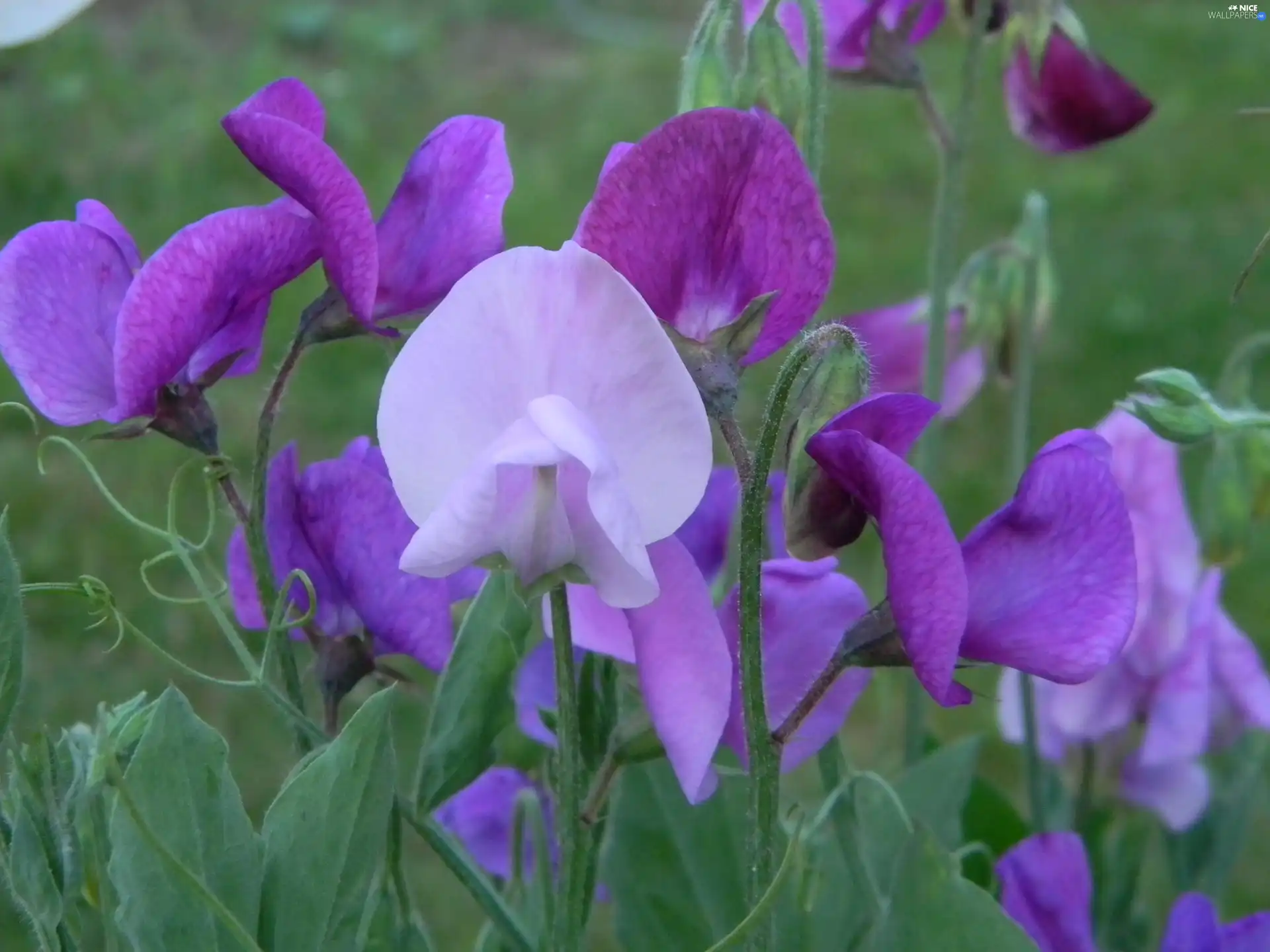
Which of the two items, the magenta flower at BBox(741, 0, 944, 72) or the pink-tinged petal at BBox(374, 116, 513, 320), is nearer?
the pink-tinged petal at BBox(374, 116, 513, 320)

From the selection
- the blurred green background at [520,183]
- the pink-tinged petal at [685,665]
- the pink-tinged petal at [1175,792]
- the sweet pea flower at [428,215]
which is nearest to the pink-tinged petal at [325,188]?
the sweet pea flower at [428,215]

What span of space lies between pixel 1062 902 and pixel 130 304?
0.35 m

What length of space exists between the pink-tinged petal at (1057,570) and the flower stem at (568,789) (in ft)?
0.34

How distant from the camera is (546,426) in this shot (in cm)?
34

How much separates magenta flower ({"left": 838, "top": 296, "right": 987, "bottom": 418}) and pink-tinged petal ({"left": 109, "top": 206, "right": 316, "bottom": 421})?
354 mm

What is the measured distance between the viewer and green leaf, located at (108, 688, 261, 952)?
38 cm

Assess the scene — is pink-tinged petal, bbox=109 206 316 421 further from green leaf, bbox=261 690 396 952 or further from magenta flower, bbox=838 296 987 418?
magenta flower, bbox=838 296 987 418

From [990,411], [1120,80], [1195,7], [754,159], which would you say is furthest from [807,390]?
[1195,7]

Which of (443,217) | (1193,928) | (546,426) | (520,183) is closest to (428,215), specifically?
(443,217)

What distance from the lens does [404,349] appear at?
0.35 meters

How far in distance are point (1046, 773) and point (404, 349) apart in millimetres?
502

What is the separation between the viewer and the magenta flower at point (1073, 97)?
62 cm

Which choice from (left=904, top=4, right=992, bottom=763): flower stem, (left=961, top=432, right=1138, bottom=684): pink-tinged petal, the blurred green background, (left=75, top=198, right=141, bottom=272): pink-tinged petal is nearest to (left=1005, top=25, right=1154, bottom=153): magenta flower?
(left=904, top=4, right=992, bottom=763): flower stem

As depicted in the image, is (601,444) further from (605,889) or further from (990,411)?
(990,411)
